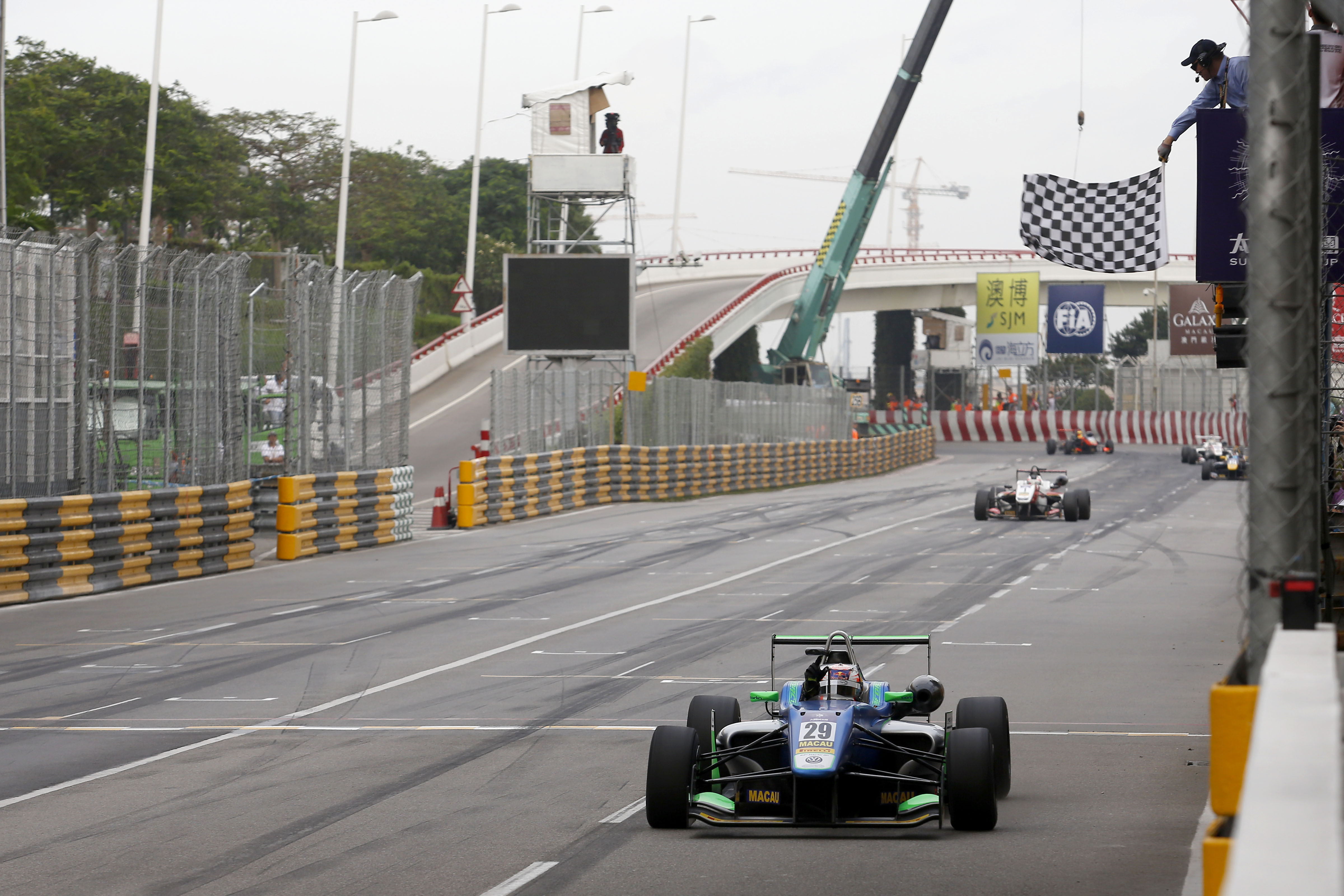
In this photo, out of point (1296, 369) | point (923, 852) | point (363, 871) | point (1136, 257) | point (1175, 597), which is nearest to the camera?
point (1296, 369)

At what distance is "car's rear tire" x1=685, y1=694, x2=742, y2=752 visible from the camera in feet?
27.1

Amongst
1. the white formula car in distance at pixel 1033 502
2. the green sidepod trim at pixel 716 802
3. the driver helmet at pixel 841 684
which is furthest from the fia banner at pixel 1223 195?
the white formula car in distance at pixel 1033 502

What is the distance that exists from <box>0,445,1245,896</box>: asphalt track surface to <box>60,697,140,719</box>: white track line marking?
0.08ft

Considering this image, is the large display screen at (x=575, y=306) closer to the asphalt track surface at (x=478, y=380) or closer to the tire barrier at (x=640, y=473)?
the asphalt track surface at (x=478, y=380)

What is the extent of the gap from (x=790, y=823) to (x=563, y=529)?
20156 mm

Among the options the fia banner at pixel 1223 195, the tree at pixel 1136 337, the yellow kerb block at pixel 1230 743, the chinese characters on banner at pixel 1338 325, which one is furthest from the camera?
the tree at pixel 1136 337

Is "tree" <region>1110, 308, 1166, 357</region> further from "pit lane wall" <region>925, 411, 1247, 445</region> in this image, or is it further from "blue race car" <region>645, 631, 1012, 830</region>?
"blue race car" <region>645, 631, 1012, 830</region>

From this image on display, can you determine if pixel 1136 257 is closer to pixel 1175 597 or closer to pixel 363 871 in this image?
pixel 1175 597

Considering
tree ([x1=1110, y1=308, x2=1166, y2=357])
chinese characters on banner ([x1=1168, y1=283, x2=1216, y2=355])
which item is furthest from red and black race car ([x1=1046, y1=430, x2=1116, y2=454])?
tree ([x1=1110, y1=308, x2=1166, y2=357])

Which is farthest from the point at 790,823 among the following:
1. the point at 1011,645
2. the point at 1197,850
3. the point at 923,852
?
the point at 1011,645

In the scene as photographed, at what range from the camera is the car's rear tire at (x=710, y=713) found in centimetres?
827

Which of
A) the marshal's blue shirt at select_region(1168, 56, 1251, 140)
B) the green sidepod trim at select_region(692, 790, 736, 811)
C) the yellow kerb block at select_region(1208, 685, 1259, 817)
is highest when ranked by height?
the marshal's blue shirt at select_region(1168, 56, 1251, 140)

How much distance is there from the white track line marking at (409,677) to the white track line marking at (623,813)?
1.03m

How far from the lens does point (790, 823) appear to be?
741cm
